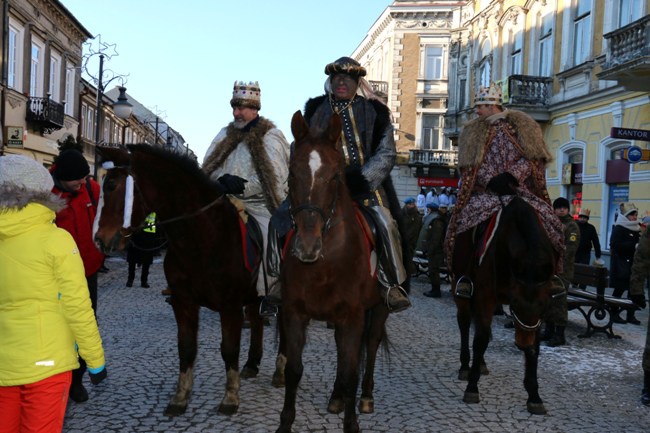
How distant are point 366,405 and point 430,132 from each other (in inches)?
1559

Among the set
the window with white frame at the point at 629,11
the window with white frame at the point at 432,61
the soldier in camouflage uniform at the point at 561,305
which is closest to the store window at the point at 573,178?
the window with white frame at the point at 629,11

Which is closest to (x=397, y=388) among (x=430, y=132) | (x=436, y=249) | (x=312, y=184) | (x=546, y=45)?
(x=312, y=184)

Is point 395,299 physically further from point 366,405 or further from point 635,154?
point 635,154

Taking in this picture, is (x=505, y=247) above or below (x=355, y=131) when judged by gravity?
below

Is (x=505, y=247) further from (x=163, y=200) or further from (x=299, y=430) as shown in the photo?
(x=163, y=200)

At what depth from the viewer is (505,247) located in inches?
225

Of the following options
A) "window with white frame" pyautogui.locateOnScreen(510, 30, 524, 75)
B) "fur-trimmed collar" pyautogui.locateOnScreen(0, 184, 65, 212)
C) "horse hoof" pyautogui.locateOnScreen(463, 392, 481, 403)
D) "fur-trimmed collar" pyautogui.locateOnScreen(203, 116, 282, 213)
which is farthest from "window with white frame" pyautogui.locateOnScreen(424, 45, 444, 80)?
"fur-trimmed collar" pyautogui.locateOnScreen(0, 184, 65, 212)

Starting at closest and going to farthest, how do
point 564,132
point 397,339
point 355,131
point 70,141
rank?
point 355,131, point 397,339, point 70,141, point 564,132

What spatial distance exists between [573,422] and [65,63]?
105 ft

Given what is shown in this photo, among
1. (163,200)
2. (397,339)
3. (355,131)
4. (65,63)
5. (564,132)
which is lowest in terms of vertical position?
(397,339)

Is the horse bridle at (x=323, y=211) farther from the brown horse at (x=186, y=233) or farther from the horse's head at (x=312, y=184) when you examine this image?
the brown horse at (x=186, y=233)

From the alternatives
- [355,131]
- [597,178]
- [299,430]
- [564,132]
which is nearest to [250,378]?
[299,430]

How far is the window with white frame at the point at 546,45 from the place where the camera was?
2259cm

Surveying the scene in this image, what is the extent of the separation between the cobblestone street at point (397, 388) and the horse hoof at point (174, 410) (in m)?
0.07
